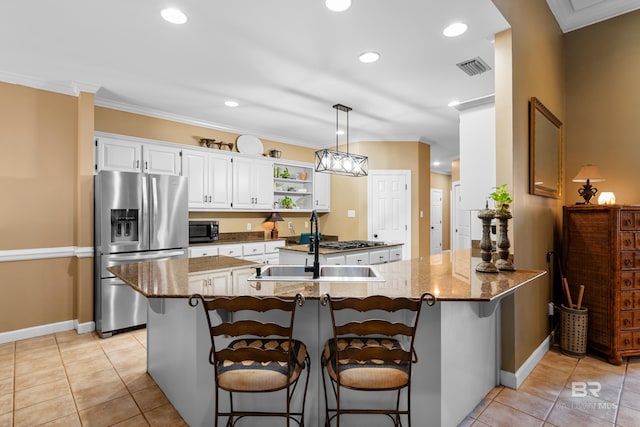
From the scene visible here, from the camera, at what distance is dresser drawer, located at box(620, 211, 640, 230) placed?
2.73m

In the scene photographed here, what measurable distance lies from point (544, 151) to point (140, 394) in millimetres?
3748

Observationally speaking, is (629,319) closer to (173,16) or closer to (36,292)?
(173,16)

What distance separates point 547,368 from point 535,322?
36cm

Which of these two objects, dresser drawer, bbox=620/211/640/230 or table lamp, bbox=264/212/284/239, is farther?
table lamp, bbox=264/212/284/239

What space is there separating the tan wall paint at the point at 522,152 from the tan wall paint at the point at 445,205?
690 cm

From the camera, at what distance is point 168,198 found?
3.88m

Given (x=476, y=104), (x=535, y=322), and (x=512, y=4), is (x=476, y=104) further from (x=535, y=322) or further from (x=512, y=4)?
A: (x=535, y=322)

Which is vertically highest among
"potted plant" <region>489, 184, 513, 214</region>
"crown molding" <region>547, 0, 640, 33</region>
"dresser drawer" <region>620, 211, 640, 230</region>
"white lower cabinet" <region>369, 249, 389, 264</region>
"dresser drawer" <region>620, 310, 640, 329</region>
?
"crown molding" <region>547, 0, 640, 33</region>

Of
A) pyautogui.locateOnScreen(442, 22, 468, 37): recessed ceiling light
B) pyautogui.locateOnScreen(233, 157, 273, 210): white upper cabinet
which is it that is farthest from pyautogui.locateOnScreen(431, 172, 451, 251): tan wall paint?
pyautogui.locateOnScreen(442, 22, 468, 37): recessed ceiling light

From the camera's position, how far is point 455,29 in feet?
8.04

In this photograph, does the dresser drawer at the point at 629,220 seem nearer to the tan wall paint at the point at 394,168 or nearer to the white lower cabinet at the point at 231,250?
the tan wall paint at the point at 394,168

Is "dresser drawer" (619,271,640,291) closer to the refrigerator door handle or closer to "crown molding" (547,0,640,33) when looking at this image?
"crown molding" (547,0,640,33)

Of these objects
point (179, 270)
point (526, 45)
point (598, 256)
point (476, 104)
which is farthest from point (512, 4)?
point (179, 270)

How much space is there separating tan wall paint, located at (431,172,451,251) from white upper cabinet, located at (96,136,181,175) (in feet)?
24.8
